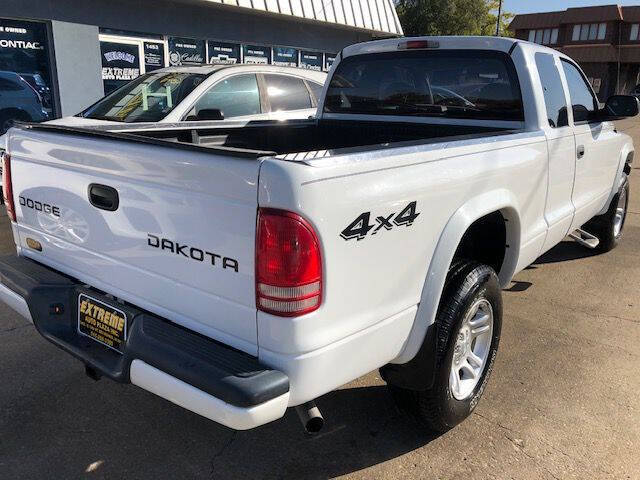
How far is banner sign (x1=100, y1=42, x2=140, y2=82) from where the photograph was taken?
36.1 ft

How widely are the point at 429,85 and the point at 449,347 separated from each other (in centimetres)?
211

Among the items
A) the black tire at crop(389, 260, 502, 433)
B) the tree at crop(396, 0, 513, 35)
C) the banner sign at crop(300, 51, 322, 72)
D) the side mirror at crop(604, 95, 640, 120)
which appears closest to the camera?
the black tire at crop(389, 260, 502, 433)

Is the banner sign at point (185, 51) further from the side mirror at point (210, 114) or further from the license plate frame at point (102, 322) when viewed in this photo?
A: the license plate frame at point (102, 322)

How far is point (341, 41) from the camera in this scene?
55.3 ft

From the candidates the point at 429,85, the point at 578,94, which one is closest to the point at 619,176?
the point at 578,94

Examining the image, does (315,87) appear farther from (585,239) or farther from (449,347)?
(449,347)

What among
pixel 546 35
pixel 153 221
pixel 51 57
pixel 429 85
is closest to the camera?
pixel 153 221

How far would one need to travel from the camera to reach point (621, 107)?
14.6 feet

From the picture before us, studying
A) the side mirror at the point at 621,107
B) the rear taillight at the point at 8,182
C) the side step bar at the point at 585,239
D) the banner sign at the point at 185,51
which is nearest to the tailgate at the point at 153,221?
the rear taillight at the point at 8,182

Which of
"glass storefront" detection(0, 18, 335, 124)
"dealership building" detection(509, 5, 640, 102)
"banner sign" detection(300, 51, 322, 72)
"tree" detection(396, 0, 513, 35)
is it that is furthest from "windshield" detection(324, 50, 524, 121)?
"dealership building" detection(509, 5, 640, 102)

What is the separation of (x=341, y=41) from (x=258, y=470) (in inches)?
629

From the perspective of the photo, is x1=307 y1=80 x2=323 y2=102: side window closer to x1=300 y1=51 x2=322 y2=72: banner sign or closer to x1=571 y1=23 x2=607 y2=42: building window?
x1=300 y1=51 x2=322 y2=72: banner sign

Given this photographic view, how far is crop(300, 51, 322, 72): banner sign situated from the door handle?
1387cm

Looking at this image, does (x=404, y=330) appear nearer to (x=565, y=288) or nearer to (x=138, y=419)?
(x=138, y=419)
